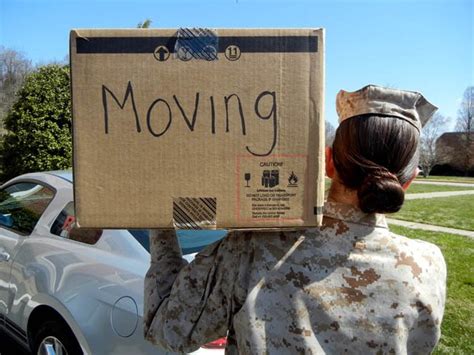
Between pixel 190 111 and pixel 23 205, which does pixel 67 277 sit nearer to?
pixel 23 205

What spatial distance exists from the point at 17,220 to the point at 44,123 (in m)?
6.70

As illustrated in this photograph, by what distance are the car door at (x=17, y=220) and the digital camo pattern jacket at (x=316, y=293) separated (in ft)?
7.71

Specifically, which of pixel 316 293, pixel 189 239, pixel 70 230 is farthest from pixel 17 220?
pixel 316 293

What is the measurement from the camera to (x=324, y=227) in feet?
3.79

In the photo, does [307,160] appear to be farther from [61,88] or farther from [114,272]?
[61,88]

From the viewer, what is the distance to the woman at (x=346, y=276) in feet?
3.61

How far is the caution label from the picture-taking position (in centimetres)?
110

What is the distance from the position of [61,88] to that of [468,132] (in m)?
49.7

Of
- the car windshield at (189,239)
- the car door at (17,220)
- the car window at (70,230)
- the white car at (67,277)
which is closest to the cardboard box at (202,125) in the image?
the white car at (67,277)

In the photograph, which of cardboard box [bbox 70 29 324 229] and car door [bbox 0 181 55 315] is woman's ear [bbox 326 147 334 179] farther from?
car door [bbox 0 181 55 315]

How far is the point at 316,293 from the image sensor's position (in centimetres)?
111

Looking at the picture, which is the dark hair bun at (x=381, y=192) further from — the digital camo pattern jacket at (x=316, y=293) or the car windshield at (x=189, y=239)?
the car windshield at (x=189, y=239)

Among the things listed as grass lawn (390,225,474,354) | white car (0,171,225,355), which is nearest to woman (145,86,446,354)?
white car (0,171,225,355)

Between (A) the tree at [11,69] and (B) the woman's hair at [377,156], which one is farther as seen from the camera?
(A) the tree at [11,69]
